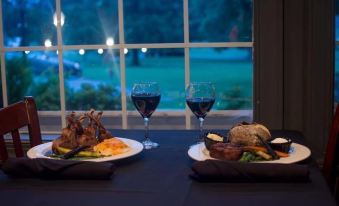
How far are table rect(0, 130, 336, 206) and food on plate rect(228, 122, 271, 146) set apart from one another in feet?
0.43

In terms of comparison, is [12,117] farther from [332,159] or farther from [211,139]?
[332,159]

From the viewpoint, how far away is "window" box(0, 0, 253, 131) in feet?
8.45

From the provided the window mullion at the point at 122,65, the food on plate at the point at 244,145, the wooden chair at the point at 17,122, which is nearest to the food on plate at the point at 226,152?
the food on plate at the point at 244,145

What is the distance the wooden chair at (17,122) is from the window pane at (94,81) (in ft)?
2.74

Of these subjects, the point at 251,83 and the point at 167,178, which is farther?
the point at 251,83

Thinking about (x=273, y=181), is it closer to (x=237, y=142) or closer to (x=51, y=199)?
(x=237, y=142)

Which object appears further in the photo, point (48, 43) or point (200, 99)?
point (48, 43)

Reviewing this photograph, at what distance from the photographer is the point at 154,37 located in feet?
8.69

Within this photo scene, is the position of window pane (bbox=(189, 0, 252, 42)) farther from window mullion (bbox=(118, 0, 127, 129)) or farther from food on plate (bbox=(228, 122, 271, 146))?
food on plate (bbox=(228, 122, 271, 146))

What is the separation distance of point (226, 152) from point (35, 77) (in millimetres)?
1793

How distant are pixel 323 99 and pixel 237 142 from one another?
3.89 ft

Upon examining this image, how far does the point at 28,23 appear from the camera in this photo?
2777 mm

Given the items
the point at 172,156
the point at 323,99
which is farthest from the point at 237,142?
the point at 323,99

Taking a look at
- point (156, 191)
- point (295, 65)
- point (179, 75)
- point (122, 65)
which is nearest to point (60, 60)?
point (122, 65)
